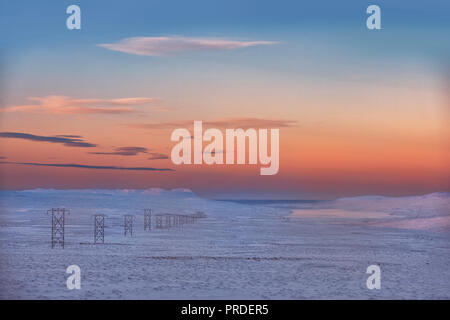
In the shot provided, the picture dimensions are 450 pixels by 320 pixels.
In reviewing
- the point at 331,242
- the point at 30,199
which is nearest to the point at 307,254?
the point at 331,242

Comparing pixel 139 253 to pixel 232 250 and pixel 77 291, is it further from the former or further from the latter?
pixel 77 291

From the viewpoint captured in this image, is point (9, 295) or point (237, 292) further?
point (237, 292)

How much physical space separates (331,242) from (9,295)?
34.5m

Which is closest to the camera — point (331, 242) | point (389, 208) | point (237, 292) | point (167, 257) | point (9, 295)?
point (9, 295)

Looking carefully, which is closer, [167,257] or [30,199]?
[167,257]

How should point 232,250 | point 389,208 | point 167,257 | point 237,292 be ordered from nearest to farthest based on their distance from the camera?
point 237,292, point 167,257, point 232,250, point 389,208

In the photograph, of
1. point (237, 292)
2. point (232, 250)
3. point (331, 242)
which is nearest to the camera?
point (237, 292)

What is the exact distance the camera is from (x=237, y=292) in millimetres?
26109

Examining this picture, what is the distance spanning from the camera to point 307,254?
4178cm
